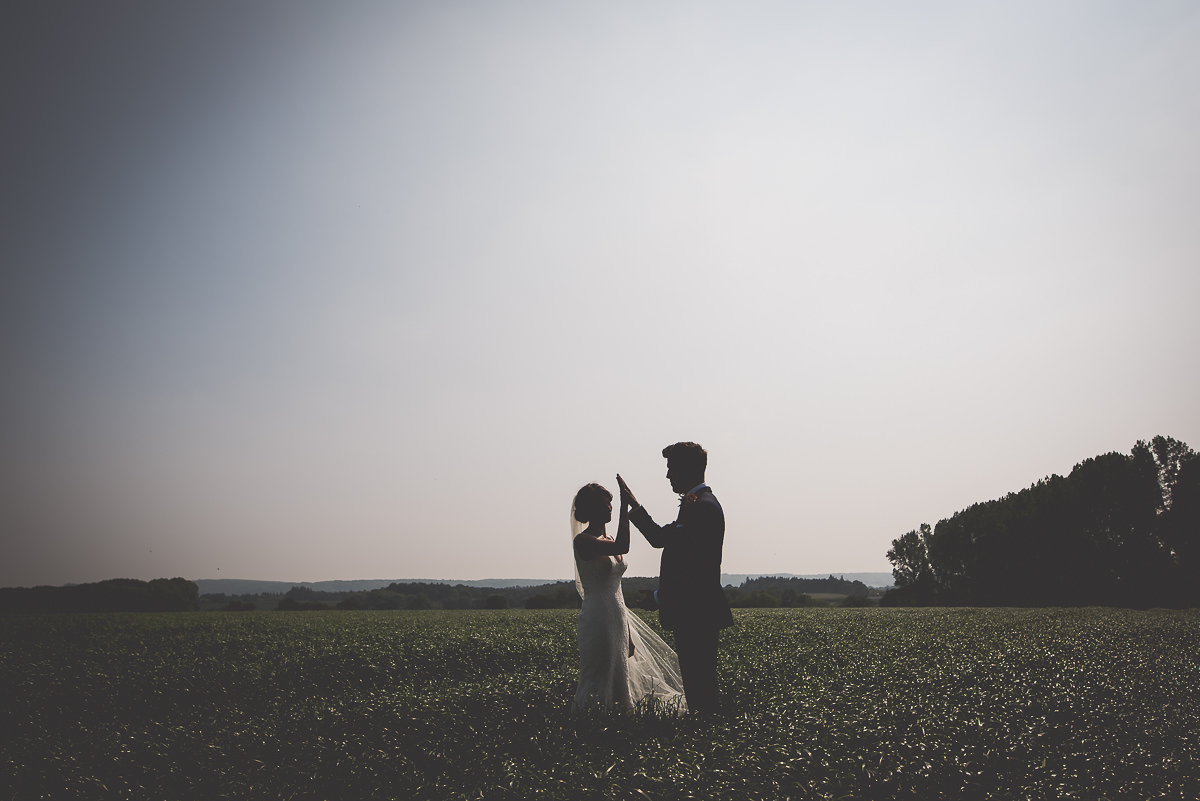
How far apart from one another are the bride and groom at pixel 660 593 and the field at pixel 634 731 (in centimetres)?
56

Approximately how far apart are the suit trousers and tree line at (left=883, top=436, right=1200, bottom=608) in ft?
209

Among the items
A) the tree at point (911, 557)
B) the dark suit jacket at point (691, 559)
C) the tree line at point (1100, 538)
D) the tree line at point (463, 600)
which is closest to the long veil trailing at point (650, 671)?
the dark suit jacket at point (691, 559)

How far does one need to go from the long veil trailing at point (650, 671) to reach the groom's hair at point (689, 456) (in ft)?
6.01

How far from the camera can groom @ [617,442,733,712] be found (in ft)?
22.6

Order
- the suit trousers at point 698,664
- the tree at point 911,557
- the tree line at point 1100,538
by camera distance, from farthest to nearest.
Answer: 1. the tree at point 911,557
2. the tree line at point 1100,538
3. the suit trousers at point 698,664

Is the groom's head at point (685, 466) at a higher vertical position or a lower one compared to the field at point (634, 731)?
higher

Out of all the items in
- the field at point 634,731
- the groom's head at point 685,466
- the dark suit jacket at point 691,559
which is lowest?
the field at point 634,731

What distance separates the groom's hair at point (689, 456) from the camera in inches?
282

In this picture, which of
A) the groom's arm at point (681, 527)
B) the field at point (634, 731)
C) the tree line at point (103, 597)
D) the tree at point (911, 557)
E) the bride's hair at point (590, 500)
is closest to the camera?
the field at point (634, 731)

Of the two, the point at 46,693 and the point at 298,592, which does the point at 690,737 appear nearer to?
the point at 46,693

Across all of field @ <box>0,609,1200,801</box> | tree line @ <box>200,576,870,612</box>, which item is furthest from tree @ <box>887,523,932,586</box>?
field @ <box>0,609,1200,801</box>

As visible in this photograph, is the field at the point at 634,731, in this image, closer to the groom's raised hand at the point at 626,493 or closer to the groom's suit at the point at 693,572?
the groom's suit at the point at 693,572

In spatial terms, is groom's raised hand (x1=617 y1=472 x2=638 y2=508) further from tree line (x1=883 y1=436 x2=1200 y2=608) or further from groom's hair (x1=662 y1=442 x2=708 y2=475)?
tree line (x1=883 y1=436 x2=1200 y2=608)

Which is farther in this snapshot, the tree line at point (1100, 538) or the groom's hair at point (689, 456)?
the tree line at point (1100, 538)
